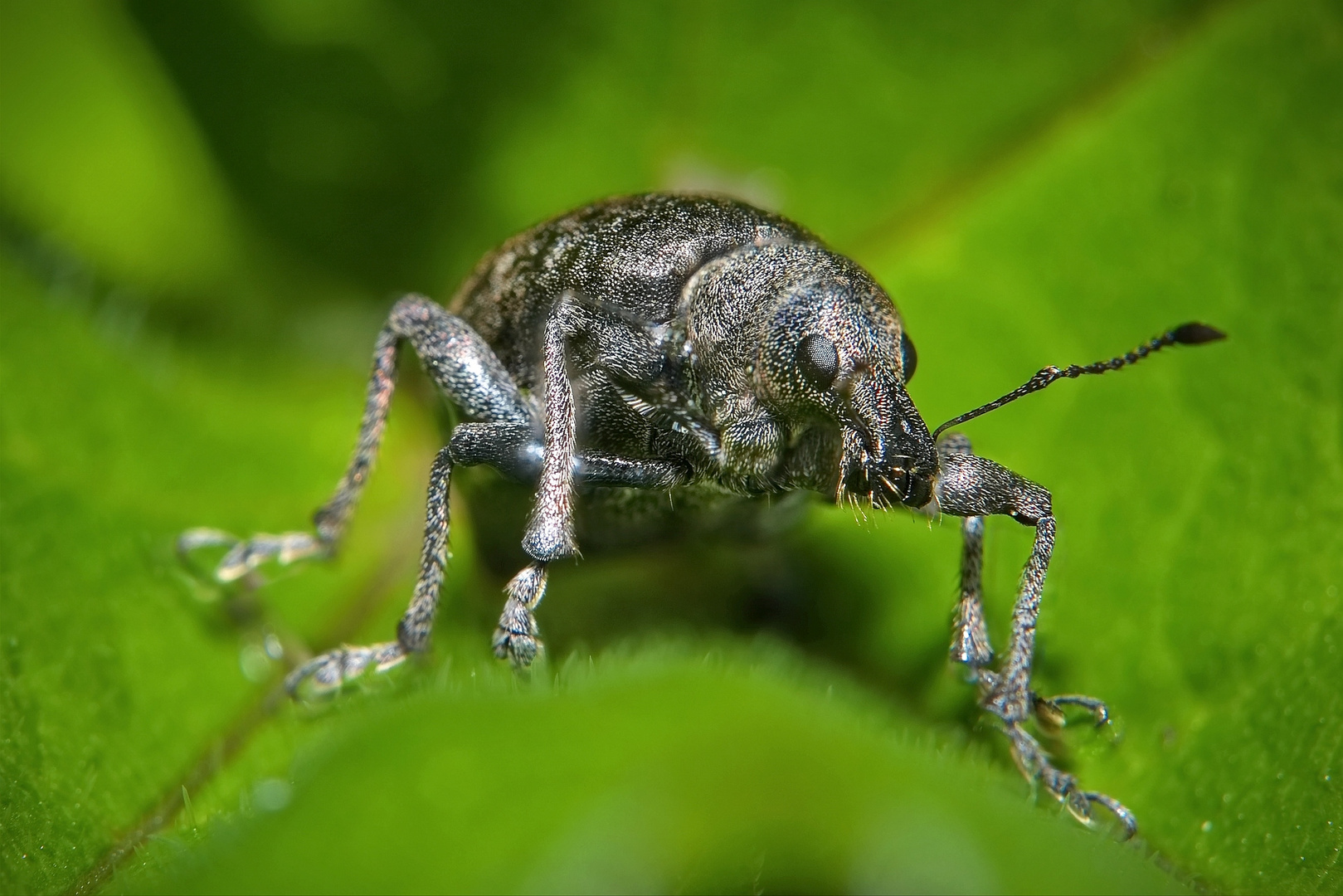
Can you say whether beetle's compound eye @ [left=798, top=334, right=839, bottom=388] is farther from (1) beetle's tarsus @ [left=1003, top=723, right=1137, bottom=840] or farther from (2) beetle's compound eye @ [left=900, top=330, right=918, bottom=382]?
(1) beetle's tarsus @ [left=1003, top=723, right=1137, bottom=840]

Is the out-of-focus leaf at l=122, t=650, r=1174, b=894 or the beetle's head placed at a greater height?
the beetle's head

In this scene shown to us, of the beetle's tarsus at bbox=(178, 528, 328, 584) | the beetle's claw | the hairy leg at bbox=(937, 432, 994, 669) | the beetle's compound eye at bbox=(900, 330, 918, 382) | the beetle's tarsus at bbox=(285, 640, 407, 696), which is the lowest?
the beetle's tarsus at bbox=(285, 640, 407, 696)

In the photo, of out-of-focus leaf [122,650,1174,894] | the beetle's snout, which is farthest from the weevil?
out-of-focus leaf [122,650,1174,894]

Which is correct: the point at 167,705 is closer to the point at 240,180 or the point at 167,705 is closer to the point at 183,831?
the point at 183,831

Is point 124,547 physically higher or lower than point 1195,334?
lower

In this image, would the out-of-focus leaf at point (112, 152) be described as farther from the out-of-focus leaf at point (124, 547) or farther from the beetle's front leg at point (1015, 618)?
the beetle's front leg at point (1015, 618)

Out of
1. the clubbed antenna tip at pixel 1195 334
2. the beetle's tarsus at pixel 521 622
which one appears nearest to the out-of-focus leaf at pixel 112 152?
the beetle's tarsus at pixel 521 622

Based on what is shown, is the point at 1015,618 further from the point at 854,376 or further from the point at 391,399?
the point at 391,399

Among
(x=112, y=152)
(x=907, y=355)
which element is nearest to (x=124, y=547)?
(x=112, y=152)

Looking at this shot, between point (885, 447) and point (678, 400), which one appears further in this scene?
point (678, 400)
